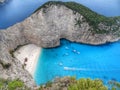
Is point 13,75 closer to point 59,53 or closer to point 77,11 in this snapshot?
point 59,53

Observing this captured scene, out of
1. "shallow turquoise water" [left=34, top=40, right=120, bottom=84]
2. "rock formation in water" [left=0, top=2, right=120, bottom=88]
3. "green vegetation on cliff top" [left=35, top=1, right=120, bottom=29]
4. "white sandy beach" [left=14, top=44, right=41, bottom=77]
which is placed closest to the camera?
"shallow turquoise water" [left=34, top=40, right=120, bottom=84]

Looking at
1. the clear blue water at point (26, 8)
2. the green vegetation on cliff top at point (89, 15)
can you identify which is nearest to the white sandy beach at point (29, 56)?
the clear blue water at point (26, 8)

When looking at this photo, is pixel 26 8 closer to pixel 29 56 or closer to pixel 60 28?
pixel 60 28

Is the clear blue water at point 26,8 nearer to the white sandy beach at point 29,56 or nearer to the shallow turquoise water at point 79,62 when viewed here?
the white sandy beach at point 29,56

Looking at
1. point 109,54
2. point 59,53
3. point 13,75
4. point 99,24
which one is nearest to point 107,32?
point 99,24

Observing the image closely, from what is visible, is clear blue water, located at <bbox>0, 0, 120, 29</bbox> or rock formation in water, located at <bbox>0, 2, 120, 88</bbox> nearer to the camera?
rock formation in water, located at <bbox>0, 2, 120, 88</bbox>

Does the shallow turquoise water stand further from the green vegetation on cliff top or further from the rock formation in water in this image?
the green vegetation on cliff top

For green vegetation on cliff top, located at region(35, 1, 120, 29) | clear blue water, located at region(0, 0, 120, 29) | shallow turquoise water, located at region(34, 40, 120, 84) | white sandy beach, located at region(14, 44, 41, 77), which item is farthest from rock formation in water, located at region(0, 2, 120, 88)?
clear blue water, located at region(0, 0, 120, 29)
